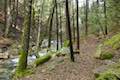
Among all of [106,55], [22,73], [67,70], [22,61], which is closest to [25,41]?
[22,61]

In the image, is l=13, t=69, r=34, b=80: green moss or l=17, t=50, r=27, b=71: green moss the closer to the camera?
l=13, t=69, r=34, b=80: green moss

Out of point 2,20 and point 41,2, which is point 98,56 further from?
point 2,20

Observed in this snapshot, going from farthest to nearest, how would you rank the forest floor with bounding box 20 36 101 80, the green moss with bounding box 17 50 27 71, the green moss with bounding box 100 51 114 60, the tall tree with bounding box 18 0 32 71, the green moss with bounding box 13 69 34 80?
the green moss with bounding box 100 51 114 60 → the green moss with bounding box 17 50 27 71 → the tall tree with bounding box 18 0 32 71 → the green moss with bounding box 13 69 34 80 → the forest floor with bounding box 20 36 101 80

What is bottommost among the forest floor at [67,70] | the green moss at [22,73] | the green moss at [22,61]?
the green moss at [22,73]

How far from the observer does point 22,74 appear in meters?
14.6

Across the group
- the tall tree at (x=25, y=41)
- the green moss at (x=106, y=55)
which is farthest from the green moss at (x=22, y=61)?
the green moss at (x=106, y=55)

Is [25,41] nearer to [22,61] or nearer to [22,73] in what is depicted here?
[22,61]

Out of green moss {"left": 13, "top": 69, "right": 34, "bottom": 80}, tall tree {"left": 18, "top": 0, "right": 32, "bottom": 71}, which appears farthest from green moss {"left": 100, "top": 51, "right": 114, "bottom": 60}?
tall tree {"left": 18, "top": 0, "right": 32, "bottom": 71}

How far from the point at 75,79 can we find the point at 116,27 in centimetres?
2226

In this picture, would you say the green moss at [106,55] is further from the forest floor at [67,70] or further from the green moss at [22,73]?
the green moss at [22,73]

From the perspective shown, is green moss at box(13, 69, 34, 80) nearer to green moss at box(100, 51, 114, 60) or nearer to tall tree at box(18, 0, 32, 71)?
tall tree at box(18, 0, 32, 71)

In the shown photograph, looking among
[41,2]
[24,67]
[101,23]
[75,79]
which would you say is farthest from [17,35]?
[75,79]

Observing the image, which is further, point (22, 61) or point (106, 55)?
point (106, 55)

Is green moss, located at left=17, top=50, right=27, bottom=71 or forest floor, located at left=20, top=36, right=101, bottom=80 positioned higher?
green moss, located at left=17, top=50, right=27, bottom=71
